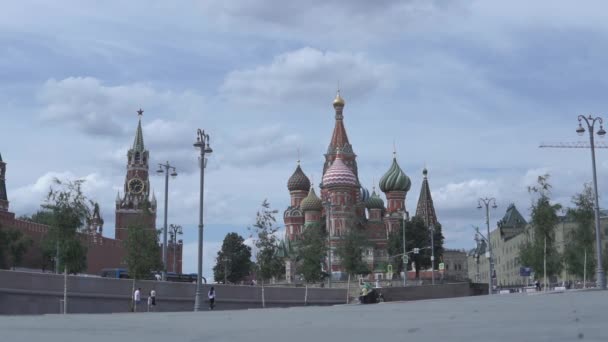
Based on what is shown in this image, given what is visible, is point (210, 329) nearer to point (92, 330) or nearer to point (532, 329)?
point (92, 330)

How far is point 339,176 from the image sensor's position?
115 m

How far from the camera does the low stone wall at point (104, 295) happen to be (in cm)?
3584

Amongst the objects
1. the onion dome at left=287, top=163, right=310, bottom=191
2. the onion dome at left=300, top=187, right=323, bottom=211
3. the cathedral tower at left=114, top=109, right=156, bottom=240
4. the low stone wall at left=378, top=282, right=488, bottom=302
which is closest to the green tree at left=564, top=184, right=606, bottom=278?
the low stone wall at left=378, top=282, right=488, bottom=302

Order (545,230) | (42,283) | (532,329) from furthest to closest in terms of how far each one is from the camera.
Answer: (545,230) < (42,283) < (532,329)

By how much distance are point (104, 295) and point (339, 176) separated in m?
76.2

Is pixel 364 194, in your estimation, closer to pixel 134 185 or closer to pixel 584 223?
pixel 134 185

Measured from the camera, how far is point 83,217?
4147 cm

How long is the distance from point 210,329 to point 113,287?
27691 millimetres

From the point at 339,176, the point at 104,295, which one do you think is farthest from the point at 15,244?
the point at 104,295

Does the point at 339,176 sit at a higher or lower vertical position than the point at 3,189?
higher

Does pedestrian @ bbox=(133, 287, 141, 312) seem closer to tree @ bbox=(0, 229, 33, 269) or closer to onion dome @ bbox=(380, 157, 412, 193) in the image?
tree @ bbox=(0, 229, 33, 269)

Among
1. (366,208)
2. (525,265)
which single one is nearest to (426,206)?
(366,208)

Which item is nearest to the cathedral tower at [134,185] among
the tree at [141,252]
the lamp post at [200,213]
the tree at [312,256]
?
the tree at [312,256]

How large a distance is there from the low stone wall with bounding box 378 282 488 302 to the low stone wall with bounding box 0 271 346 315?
5967mm
